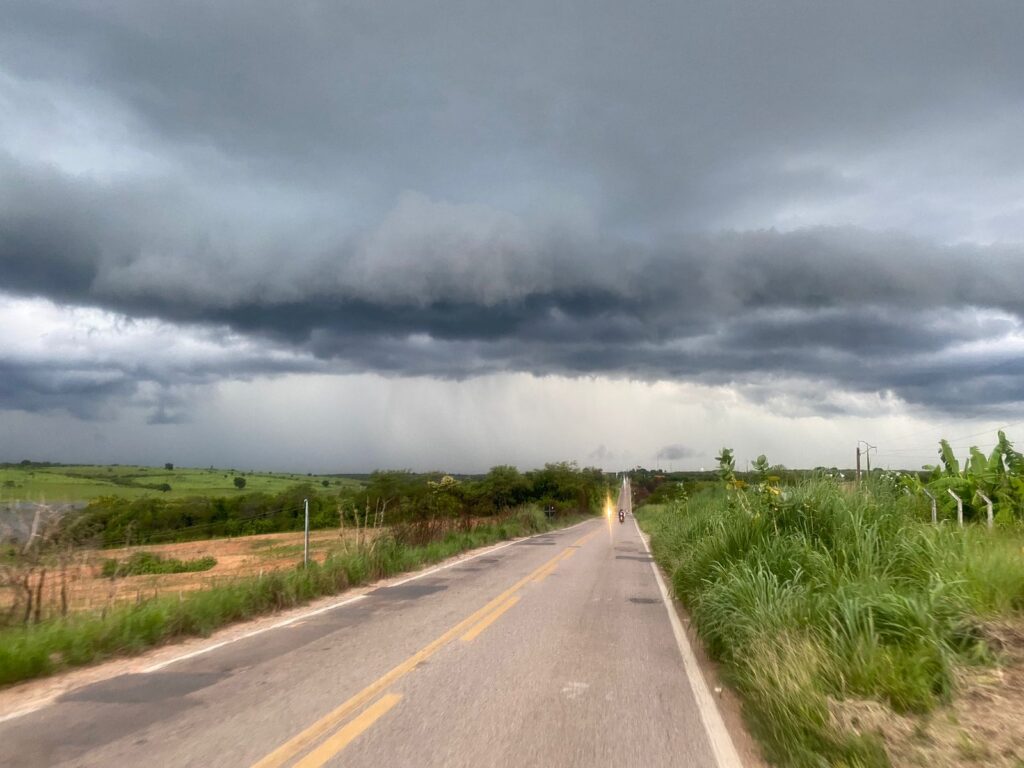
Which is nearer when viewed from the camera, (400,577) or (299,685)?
(299,685)

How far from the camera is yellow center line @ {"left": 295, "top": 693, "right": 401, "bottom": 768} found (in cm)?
512

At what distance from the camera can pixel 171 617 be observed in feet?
32.3

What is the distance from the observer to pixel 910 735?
4.92 m

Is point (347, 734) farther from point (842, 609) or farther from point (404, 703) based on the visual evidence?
point (842, 609)

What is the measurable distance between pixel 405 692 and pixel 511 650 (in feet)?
7.62

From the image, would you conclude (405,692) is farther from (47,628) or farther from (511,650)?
(47,628)

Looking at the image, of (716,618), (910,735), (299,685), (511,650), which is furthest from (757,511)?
(299,685)

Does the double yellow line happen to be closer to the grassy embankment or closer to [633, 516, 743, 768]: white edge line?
[633, 516, 743, 768]: white edge line

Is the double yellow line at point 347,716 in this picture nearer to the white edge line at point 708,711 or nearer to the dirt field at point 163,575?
the white edge line at point 708,711

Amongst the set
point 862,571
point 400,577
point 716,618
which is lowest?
point 400,577

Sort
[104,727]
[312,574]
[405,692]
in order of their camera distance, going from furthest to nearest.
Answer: [312,574] < [405,692] < [104,727]

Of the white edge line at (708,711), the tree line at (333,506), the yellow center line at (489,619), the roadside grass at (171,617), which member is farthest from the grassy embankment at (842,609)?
the tree line at (333,506)

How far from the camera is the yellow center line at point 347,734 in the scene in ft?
16.8

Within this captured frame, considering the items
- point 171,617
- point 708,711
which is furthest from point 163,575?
point 708,711
